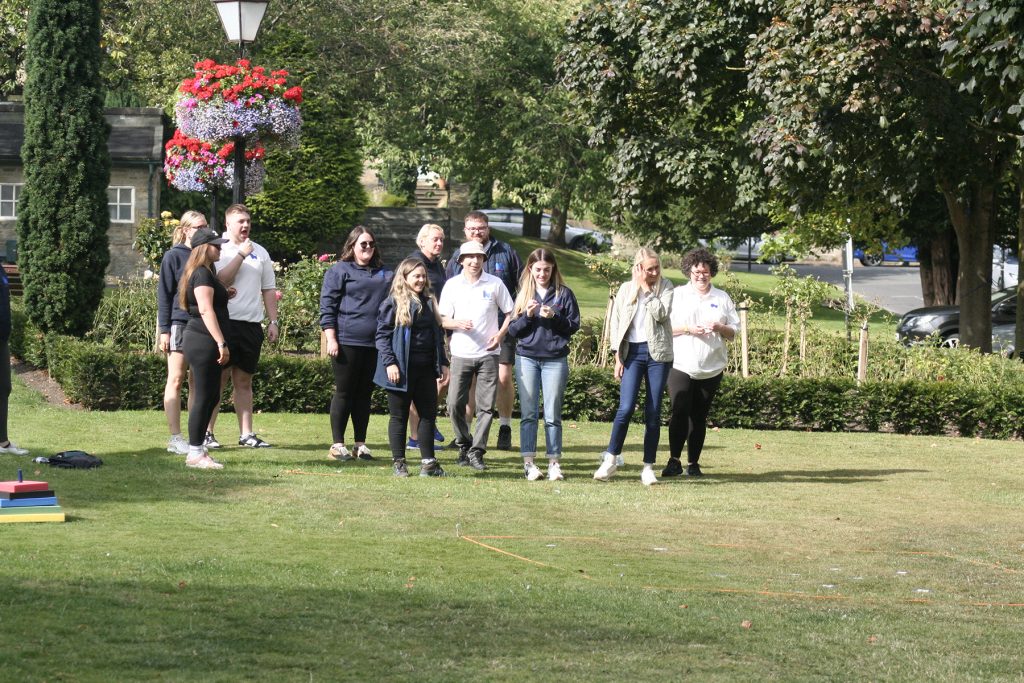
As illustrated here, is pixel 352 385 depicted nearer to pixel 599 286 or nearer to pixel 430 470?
A: pixel 430 470

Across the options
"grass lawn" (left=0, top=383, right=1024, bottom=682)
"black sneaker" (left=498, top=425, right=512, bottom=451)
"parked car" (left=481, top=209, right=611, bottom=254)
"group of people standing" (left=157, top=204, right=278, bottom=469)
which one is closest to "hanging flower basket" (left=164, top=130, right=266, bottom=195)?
"group of people standing" (left=157, top=204, right=278, bottom=469)

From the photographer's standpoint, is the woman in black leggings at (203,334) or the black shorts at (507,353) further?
the black shorts at (507,353)

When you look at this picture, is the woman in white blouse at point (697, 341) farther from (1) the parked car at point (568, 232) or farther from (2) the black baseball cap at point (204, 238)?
(1) the parked car at point (568, 232)

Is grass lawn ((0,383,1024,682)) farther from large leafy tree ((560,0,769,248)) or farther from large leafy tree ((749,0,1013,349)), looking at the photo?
large leafy tree ((560,0,769,248))

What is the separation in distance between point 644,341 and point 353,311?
2254mm

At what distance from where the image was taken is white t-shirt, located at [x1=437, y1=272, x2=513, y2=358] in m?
10.7

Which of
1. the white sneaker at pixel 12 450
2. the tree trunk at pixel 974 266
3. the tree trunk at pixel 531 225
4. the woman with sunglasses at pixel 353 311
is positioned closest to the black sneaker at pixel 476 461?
the woman with sunglasses at pixel 353 311

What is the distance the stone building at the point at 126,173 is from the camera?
92.3ft

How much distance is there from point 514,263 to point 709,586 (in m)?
5.14

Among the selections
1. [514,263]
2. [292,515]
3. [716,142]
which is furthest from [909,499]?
[716,142]

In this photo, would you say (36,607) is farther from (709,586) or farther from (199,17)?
(199,17)

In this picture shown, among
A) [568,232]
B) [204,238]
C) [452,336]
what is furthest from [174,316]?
[568,232]

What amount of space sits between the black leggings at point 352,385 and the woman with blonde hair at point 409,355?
2.14ft

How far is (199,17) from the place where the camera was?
31.2 m
